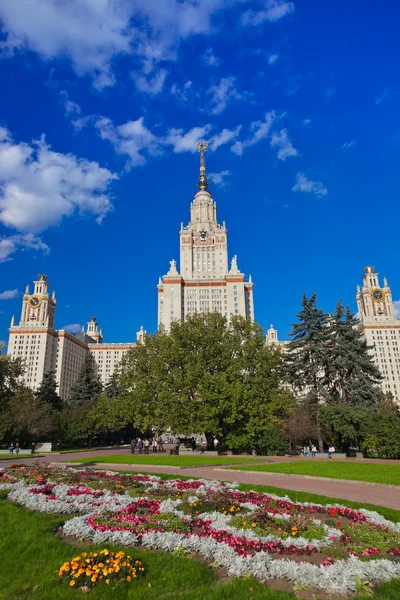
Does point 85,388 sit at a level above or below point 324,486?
above

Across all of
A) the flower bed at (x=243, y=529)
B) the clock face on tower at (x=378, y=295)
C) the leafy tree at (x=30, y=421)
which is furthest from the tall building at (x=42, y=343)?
the flower bed at (x=243, y=529)

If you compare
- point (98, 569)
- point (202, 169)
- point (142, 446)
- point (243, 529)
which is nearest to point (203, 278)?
point (202, 169)

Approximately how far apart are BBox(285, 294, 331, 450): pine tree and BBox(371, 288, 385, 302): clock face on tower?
3760 inches

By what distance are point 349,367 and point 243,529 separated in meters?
36.2

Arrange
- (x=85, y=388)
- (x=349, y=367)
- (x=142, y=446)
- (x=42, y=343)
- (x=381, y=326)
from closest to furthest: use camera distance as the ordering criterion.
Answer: (x=142, y=446) → (x=349, y=367) → (x=85, y=388) → (x=381, y=326) → (x=42, y=343)

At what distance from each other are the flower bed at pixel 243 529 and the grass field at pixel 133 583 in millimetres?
366

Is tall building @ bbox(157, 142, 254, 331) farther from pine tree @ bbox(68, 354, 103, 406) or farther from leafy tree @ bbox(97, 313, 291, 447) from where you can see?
leafy tree @ bbox(97, 313, 291, 447)

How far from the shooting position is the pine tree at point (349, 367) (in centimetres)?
3988

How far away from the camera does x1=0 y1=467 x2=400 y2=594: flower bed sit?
21.5ft

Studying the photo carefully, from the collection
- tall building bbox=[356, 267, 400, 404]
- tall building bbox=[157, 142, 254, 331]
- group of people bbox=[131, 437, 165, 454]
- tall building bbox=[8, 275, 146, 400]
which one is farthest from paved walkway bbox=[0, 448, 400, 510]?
tall building bbox=[356, 267, 400, 404]

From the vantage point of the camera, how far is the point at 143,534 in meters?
7.85

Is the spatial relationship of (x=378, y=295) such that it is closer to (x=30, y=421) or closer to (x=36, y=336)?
(x=36, y=336)

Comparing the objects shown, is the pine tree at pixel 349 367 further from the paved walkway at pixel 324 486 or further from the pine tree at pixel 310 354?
the paved walkway at pixel 324 486

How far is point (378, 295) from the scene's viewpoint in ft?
428
